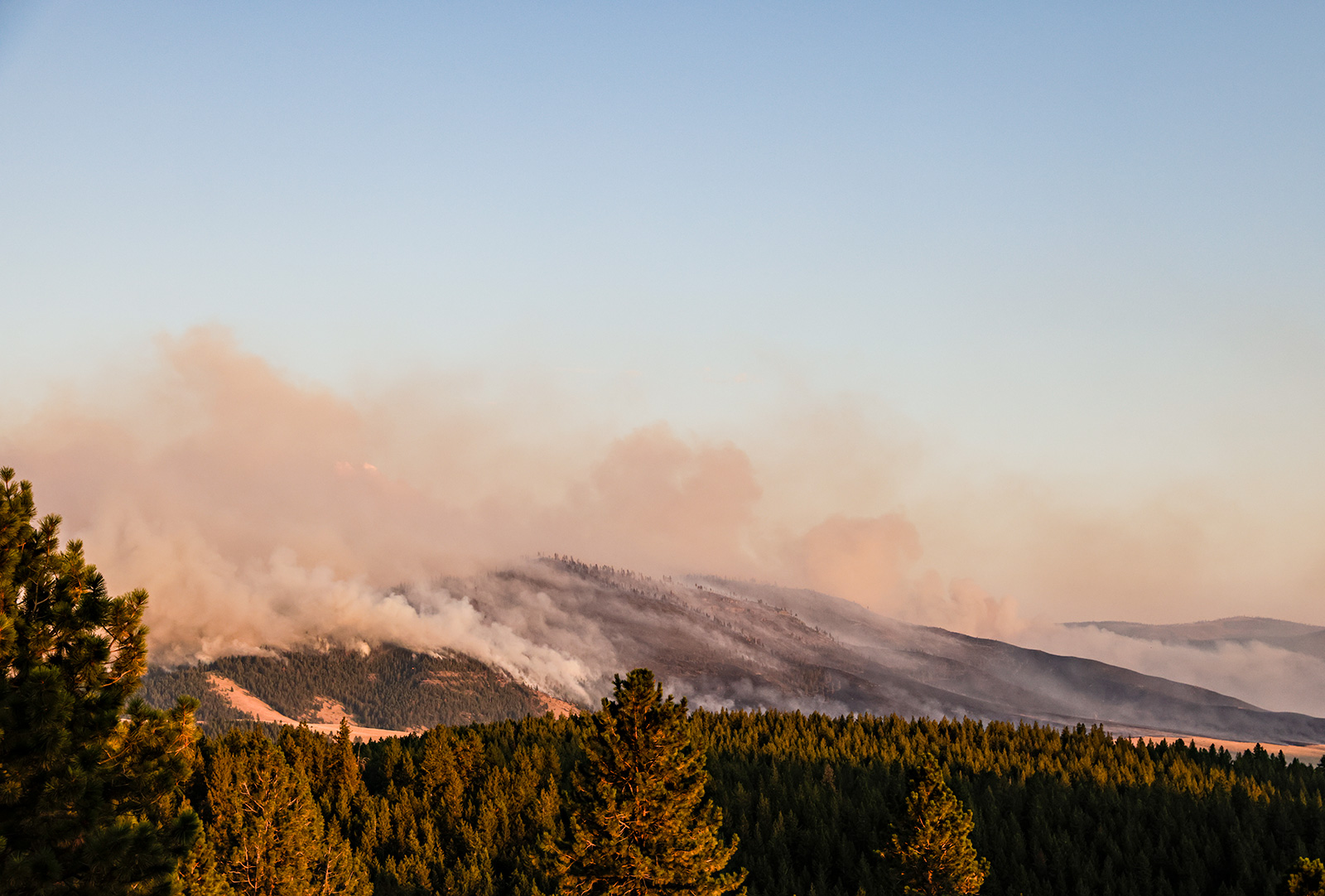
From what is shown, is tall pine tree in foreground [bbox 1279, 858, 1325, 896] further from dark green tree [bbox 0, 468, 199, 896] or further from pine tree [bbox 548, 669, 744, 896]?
dark green tree [bbox 0, 468, 199, 896]

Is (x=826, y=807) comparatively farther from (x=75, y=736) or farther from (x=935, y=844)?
(x=75, y=736)

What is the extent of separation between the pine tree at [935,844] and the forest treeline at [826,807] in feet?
16.7

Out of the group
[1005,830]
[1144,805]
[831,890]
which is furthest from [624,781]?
[1144,805]

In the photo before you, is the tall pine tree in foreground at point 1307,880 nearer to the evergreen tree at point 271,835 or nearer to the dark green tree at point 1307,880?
the dark green tree at point 1307,880

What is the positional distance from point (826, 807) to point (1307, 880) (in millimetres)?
100714

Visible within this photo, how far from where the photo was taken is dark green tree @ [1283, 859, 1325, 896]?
109 feet

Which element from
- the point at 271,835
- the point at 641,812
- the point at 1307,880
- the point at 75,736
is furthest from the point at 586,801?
the point at 271,835

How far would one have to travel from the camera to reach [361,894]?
80.6 m

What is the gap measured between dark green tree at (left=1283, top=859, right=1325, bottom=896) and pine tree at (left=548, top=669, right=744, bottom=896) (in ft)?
72.6

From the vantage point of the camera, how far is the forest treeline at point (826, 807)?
105 meters

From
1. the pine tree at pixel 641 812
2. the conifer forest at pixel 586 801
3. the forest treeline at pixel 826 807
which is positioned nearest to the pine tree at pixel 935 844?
the conifer forest at pixel 586 801

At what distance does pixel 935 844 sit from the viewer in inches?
2431

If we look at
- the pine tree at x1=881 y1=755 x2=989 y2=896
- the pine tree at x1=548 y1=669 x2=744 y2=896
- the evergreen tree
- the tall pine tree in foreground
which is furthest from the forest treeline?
the tall pine tree in foreground

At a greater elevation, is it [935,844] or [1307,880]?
[1307,880]
